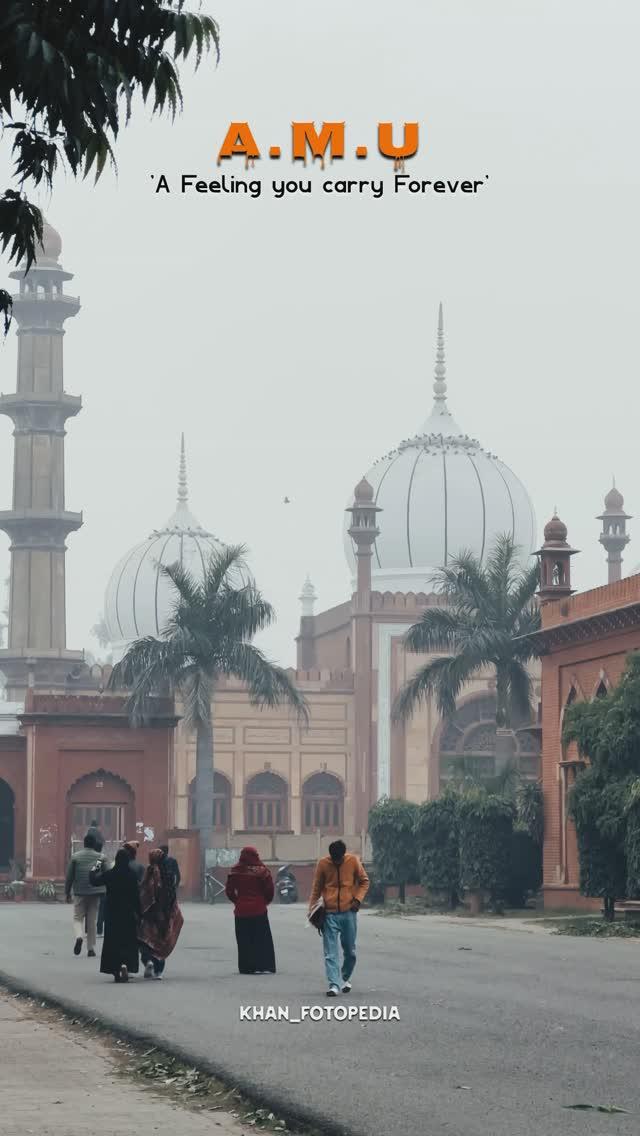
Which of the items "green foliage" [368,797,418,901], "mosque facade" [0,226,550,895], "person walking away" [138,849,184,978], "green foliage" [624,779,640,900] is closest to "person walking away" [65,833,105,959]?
"person walking away" [138,849,184,978]

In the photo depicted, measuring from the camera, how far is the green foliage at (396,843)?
42.9 m

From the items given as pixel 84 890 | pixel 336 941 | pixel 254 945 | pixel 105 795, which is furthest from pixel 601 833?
pixel 105 795

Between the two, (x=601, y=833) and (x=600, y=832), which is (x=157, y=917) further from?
(x=600, y=832)

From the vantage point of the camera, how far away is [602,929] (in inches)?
1198

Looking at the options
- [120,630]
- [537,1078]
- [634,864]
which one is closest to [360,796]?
[120,630]

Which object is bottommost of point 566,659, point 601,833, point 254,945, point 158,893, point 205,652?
point 254,945

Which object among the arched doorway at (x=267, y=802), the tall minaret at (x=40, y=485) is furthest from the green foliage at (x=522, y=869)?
the tall minaret at (x=40, y=485)

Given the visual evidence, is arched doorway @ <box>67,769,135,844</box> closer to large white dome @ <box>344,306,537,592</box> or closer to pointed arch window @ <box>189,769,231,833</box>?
pointed arch window @ <box>189,769,231,833</box>

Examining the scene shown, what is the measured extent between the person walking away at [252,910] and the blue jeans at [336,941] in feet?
7.16

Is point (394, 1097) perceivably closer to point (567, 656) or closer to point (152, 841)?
point (567, 656)

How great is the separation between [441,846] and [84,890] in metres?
18.0

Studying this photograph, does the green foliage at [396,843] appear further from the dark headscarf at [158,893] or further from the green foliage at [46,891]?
the dark headscarf at [158,893]

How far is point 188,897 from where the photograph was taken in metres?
50.7

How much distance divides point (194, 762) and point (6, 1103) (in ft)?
172
